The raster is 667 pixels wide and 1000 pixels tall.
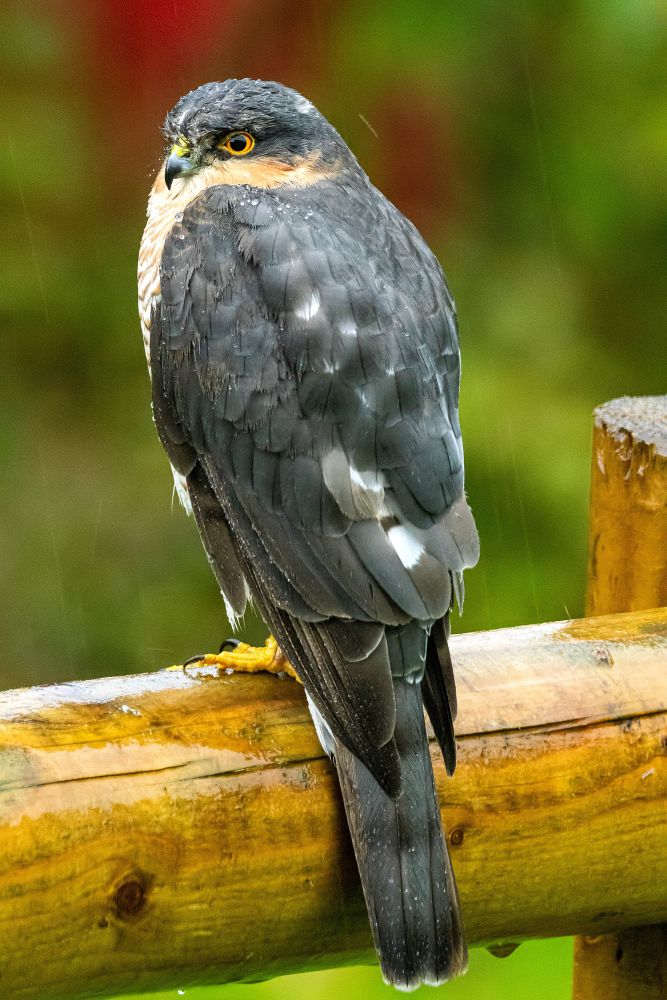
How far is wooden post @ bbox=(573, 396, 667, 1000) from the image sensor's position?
236cm

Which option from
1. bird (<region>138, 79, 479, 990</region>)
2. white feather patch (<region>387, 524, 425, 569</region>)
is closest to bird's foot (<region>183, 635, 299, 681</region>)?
bird (<region>138, 79, 479, 990</region>)

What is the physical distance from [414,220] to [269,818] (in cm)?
173

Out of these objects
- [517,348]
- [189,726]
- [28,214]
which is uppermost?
[28,214]

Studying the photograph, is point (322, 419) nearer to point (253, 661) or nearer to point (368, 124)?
point (253, 661)

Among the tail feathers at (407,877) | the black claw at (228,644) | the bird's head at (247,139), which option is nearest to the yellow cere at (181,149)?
the bird's head at (247,139)

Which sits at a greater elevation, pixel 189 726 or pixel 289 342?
pixel 289 342

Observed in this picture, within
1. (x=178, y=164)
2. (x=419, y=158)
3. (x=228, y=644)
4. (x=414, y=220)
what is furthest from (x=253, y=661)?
(x=419, y=158)

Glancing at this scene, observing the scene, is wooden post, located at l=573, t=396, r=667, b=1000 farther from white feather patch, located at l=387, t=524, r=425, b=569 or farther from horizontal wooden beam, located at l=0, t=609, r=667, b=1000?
white feather patch, located at l=387, t=524, r=425, b=569

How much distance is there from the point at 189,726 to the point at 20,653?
1940 mm

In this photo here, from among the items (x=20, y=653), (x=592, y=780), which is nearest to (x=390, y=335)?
(x=592, y=780)

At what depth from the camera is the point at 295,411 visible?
6.78 ft

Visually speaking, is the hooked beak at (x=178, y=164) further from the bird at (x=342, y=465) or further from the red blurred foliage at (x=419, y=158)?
the red blurred foliage at (x=419, y=158)

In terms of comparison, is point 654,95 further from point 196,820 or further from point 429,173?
point 196,820

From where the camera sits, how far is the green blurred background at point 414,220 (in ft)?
9.97
